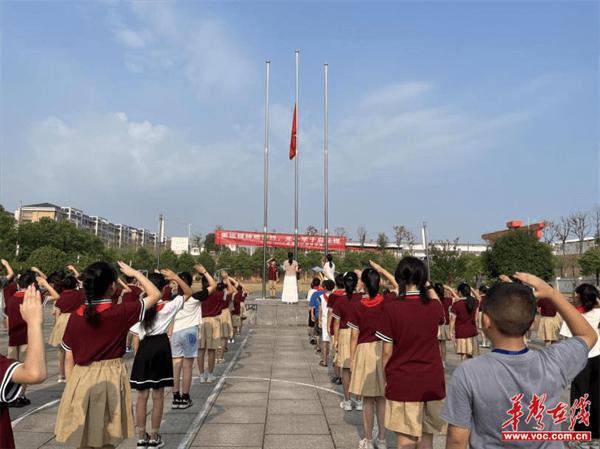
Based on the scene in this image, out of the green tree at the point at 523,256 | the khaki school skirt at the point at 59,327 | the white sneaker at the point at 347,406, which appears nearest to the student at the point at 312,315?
the white sneaker at the point at 347,406

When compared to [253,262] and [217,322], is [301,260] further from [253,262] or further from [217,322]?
[217,322]

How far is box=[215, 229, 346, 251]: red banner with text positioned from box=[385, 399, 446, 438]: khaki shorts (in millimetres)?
39944

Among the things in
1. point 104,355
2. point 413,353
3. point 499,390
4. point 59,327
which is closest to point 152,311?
point 104,355

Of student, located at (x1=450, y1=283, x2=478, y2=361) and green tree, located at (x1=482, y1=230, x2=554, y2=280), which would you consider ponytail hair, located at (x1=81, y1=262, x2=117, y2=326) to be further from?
green tree, located at (x1=482, y1=230, x2=554, y2=280)

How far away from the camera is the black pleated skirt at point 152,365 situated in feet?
15.4

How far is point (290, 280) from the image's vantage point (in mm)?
18391

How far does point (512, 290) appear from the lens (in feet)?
6.82

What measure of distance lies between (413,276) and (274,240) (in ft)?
147

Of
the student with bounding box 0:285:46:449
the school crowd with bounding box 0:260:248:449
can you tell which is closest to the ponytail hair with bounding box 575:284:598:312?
the school crowd with bounding box 0:260:248:449

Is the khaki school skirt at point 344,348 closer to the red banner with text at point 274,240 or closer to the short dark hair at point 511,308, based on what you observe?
the short dark hair at point 511,308

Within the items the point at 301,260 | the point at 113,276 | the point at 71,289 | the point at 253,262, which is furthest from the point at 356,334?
the point at 253,262

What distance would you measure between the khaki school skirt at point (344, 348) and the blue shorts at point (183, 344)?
2243 mm

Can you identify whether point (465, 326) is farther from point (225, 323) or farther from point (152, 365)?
point (152, 365)

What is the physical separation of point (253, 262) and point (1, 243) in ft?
84.8
